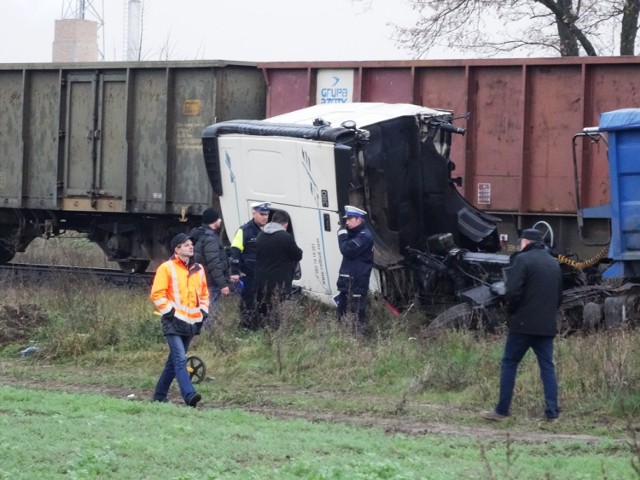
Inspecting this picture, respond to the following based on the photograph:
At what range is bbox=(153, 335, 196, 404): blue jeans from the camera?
379 inches

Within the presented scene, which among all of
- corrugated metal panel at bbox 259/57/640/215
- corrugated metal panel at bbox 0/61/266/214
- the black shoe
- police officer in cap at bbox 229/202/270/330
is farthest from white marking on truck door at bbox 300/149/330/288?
the black shoe

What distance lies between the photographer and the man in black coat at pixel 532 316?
29.8 feet

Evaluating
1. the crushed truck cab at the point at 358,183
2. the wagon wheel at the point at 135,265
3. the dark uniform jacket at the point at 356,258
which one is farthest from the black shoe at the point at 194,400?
the wagon wheel at the point at 135,265

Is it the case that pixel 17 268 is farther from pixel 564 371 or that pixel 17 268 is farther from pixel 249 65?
pixel 564 371

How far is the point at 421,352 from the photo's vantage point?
11.1m

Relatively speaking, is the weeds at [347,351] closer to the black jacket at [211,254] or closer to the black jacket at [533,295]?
the black jacket at [211,254]

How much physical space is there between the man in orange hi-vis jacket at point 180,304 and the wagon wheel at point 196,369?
0.88 m

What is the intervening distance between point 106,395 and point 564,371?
4084 mm

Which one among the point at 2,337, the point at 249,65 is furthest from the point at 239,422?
the point at 249,65

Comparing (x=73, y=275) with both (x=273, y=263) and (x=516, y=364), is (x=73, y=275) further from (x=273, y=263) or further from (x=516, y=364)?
(x=516, y=364)

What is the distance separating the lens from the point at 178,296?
9.70 m

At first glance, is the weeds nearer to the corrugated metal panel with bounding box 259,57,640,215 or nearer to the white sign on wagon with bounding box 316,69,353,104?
the corrugated metal panel with bounding box 259,57,640,215

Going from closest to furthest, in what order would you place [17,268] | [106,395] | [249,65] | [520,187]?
[106,395], [520,187], [249,65], [17,268]

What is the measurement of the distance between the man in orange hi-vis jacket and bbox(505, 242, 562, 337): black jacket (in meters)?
2.63
